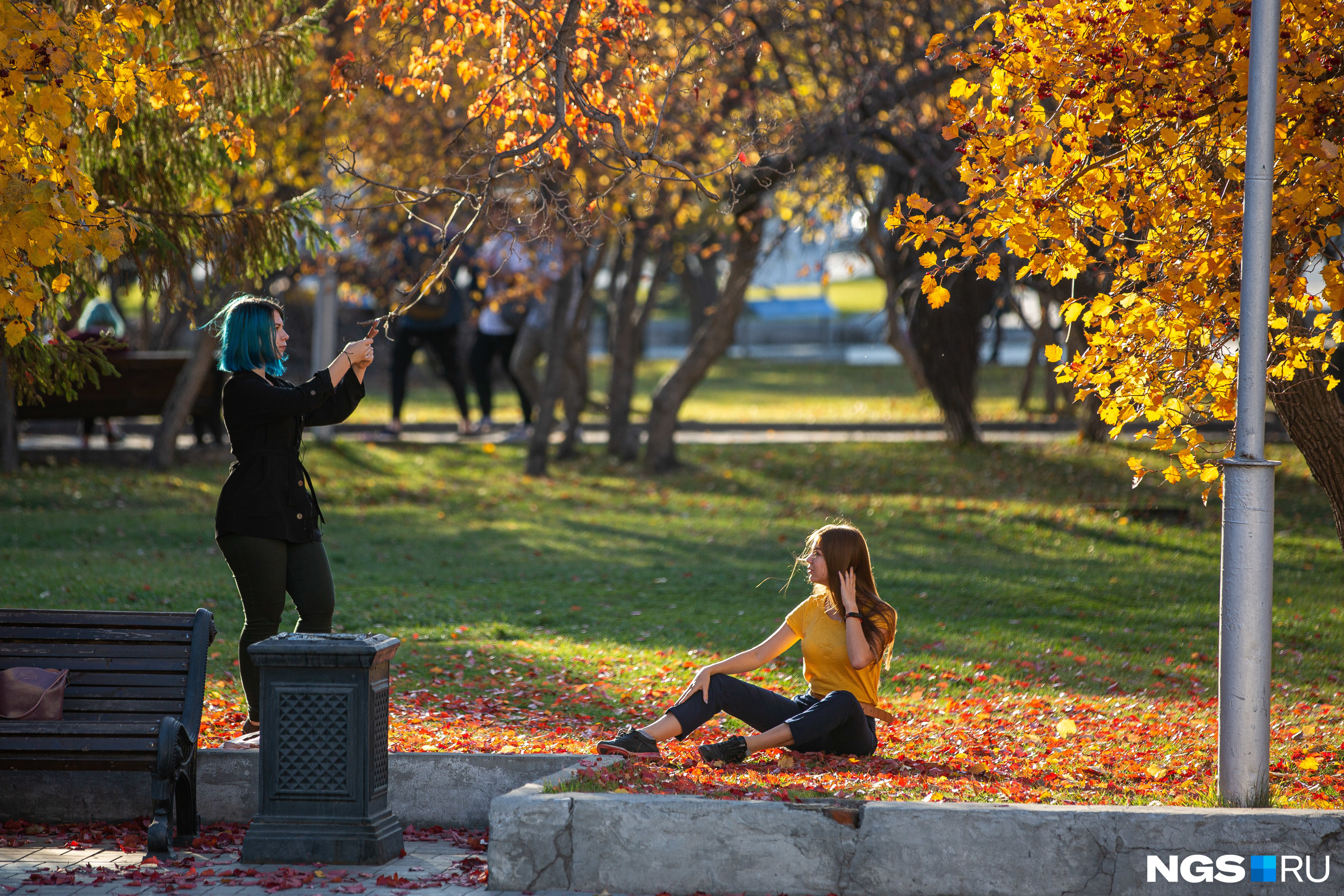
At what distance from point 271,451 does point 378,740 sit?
1.34 metres

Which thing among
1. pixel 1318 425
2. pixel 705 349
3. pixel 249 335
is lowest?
pixel 1318 425

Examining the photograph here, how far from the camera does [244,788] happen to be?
217 inches

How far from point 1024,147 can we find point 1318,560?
23.4ft

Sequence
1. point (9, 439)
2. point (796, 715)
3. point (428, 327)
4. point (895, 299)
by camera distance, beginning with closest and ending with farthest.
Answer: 1. point (796, 715)
2. point (895, 299)
3. point (9, 439)
4. point (428, 327)

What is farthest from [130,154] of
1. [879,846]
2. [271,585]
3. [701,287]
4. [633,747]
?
[701,287]

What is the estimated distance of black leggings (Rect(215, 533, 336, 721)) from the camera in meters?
5.59

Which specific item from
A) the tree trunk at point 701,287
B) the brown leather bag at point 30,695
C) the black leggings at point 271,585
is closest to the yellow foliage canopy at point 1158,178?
the black leggings at point 271,585

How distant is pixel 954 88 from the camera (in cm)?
545

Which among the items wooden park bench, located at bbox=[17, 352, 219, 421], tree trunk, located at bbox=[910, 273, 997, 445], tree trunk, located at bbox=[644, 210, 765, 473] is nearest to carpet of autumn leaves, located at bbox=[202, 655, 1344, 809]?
tree trunk, located at bbox=[644, 210, 765, 473]

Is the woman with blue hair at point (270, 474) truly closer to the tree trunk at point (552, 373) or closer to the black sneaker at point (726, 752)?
the black sneaker at point (726, 752)

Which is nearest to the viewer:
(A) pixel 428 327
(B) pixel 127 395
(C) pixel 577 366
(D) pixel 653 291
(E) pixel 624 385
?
(B) pixel 127 395

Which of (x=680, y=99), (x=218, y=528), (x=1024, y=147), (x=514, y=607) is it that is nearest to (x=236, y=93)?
(x=218, y=528)

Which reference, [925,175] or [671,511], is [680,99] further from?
[671,511]

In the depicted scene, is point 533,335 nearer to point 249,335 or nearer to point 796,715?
point 249,335
